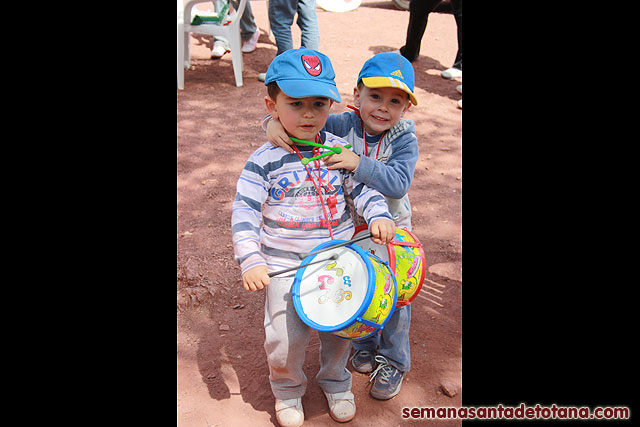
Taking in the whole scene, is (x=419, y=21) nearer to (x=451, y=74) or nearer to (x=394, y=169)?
(x=451, y=74)

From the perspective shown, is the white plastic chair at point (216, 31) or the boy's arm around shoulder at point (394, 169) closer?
the boy's arm around shoulder at point (394, 169)

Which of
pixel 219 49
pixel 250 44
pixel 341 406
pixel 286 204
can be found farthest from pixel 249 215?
pixel 250 44

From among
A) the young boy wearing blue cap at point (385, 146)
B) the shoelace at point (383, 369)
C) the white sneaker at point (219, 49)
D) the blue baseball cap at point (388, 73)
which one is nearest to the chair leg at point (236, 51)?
A: the white sneaker at point (219, 49)

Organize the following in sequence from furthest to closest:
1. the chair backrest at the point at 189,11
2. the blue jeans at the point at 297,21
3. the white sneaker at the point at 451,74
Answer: the white sneaker at the point at 451,74 < the chair backrest at the point at 189,11 < the blue jeans at the point at 297,21

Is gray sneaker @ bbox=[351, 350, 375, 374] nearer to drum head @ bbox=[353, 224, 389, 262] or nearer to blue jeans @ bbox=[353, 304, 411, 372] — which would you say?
blue jeans @ bbox=[353, 304, 411, 372]

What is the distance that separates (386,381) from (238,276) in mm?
1156

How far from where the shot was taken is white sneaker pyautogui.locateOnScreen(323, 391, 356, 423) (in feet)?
7.77

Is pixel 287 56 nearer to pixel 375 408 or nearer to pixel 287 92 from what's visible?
pixel 287 92

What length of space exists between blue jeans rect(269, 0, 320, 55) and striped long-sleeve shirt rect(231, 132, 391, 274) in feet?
11.1

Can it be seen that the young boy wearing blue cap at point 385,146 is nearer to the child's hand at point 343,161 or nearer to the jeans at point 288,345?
the child's hand at point 343,161

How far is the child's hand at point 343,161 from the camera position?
85.0 inches

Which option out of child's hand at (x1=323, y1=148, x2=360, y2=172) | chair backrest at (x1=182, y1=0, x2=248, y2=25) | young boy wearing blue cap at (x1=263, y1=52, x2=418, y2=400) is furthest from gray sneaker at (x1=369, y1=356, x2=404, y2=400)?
chair backrest at (x1=182, y1=0, x2=248, y2=25)

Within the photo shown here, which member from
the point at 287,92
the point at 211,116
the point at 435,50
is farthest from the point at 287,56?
the point at 435,50

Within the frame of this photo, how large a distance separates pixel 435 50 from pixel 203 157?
502 centimetres
